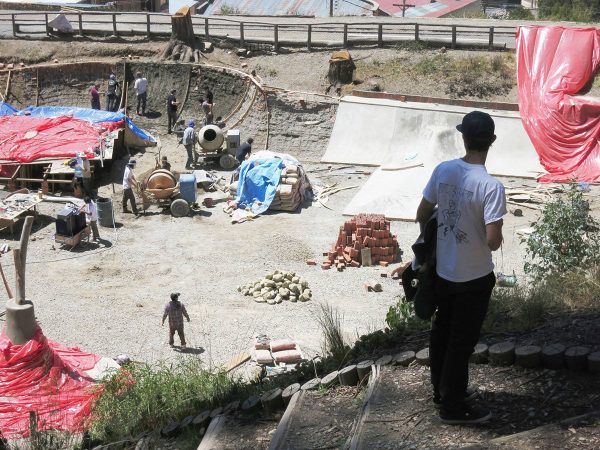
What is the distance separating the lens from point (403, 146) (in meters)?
22.5

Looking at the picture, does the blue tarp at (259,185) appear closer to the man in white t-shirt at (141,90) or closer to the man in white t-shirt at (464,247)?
the man in white t-shirt at (141,90)

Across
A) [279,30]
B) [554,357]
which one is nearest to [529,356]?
[554,357]

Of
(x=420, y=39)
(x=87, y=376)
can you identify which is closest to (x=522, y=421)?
(x=87, y=376)

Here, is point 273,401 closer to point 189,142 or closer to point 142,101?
point 189,142

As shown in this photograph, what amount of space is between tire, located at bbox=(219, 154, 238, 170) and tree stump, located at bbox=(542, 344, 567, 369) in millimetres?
16574

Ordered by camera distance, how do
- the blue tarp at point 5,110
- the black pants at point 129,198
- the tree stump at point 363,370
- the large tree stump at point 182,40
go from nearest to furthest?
the tree stump at point 363,370 < the black pants at point 129,198 < the blue tarp at point 5,110 < the large tree stump at point 182,40

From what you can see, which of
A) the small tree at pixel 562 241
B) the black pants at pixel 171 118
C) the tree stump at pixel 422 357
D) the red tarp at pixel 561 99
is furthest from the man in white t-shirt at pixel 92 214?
the tree stump at pixel 422 357

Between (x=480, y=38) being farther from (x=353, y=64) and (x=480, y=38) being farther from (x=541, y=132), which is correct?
(x=541, y=132)

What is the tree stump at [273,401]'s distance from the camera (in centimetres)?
677

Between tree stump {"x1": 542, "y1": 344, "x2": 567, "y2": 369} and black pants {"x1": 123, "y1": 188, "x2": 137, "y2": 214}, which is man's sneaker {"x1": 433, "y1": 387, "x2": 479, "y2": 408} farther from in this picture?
black pants {"x1": 123, "y1": 188, "x2": 137, "y2": 214}

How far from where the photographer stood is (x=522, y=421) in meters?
5.63

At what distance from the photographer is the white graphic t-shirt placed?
5312 mm

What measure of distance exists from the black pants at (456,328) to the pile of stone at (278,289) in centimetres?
930

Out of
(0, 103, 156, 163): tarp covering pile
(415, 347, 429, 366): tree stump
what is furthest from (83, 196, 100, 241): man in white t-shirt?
(415, 347, 429, 366): tree stump
